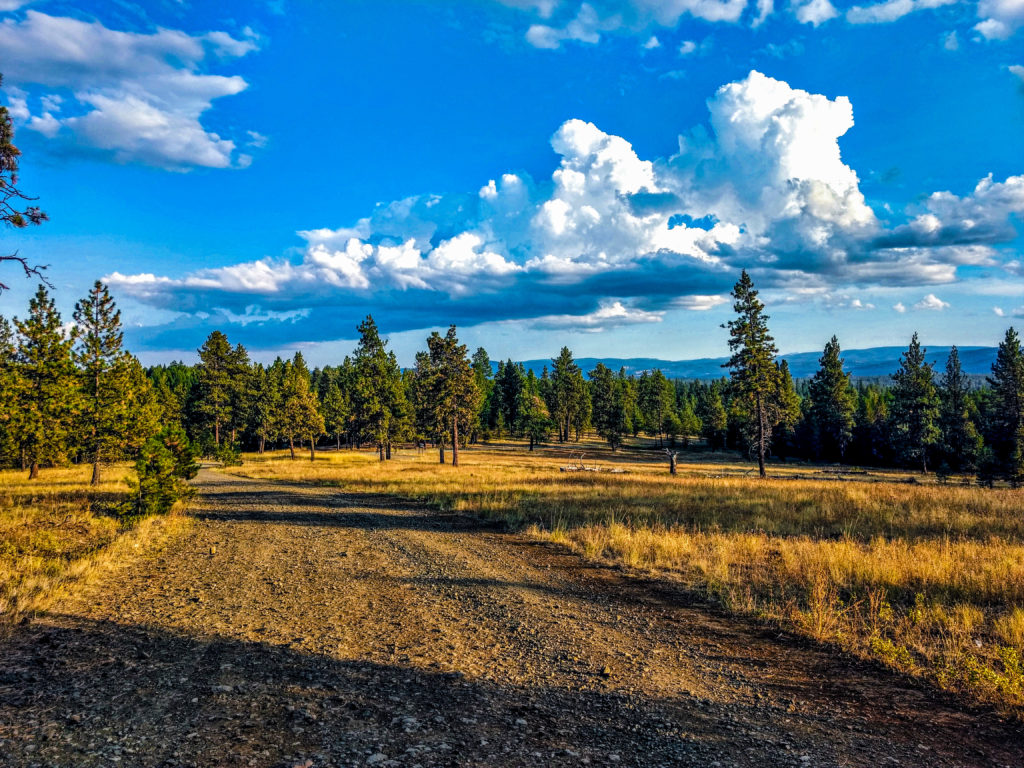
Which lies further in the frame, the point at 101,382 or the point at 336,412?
the point at 336,412

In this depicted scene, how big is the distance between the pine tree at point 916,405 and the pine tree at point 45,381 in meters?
75.0

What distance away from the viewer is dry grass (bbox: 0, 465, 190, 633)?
28.9 ft

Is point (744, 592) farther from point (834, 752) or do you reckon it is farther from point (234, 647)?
point (234, 647)

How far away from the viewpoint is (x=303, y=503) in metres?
21.6

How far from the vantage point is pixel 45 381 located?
2822cm

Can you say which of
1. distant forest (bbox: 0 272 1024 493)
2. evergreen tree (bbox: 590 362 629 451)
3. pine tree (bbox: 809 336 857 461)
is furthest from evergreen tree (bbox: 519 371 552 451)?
pine tree (bbox: 809 336 857 461)

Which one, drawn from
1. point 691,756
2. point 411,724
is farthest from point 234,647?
point 691,756

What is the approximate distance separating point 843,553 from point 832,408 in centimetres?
7467

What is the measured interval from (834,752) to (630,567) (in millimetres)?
6678

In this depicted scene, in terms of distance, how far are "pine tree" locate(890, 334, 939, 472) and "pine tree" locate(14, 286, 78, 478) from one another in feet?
246

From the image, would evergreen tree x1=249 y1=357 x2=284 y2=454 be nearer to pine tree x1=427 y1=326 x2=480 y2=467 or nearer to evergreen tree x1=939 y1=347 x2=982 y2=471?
pine tree x1=427 y1=326 x2=480 y2=467

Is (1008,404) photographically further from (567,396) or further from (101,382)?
(101,382)

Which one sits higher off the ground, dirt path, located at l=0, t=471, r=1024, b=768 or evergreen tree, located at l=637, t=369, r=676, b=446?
evergreen tree, located at l=637, t=369, r=676, b=446

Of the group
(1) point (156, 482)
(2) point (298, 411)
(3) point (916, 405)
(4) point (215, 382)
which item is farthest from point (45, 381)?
(3) point (916, 405)
